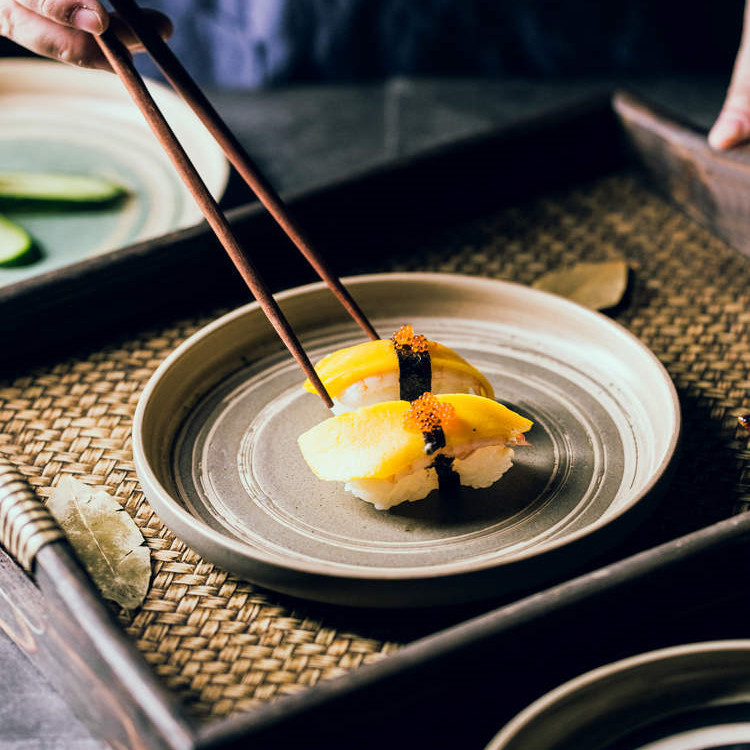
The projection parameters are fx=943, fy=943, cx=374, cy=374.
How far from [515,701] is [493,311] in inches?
24.5

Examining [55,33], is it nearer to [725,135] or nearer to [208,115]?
[208,115]

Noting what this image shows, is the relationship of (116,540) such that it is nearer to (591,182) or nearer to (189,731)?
(189,731)

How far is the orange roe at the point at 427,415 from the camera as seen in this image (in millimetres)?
1025

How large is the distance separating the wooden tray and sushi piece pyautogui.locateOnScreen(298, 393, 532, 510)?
0.15 m

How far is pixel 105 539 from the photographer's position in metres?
1.06

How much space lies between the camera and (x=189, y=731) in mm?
771

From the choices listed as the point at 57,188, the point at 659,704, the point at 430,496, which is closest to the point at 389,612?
the point at 430,496

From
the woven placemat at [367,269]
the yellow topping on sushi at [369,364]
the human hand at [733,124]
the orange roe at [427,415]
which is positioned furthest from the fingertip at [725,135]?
the orange roe at [427,415]

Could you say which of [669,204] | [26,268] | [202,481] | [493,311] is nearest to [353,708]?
[202,481]

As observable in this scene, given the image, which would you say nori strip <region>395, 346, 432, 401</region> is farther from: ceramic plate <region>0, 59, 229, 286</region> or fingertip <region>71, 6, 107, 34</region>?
ceramic plate <region>0, 59, 229, 286</region>

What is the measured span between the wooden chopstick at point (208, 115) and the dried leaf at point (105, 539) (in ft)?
1.26

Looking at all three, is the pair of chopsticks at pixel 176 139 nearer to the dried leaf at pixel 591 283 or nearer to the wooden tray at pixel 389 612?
the wooden tray at pixel 389 612

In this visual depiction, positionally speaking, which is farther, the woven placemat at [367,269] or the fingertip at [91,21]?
the fingertip at [91,21]

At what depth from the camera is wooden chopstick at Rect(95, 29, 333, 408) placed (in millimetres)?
1076
